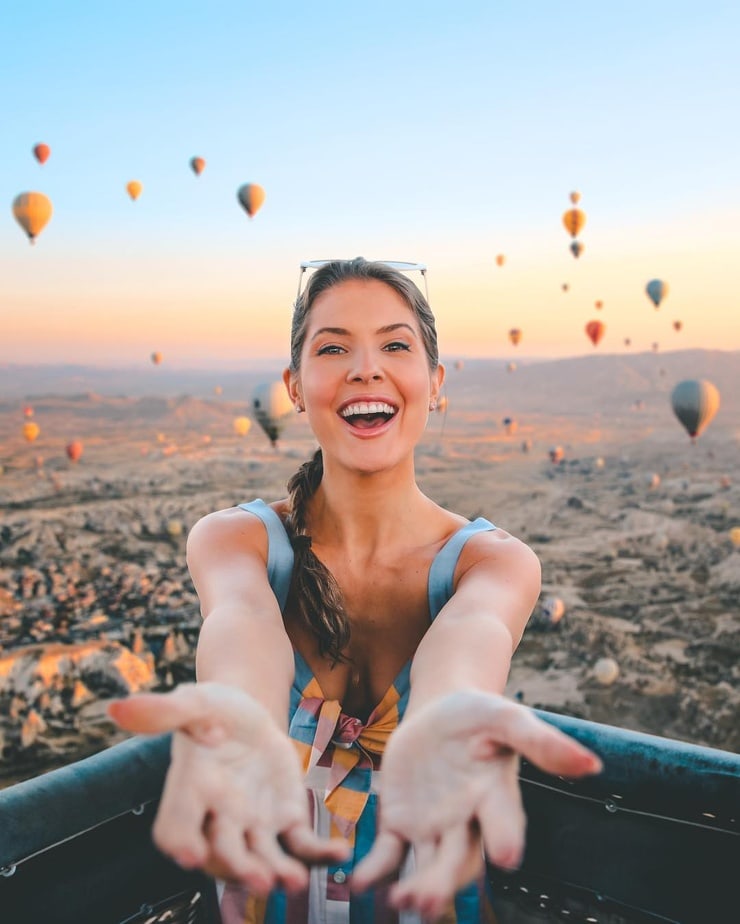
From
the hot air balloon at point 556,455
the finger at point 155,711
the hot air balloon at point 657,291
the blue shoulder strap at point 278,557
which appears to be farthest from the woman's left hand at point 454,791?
the hot air balloon at point 556,455

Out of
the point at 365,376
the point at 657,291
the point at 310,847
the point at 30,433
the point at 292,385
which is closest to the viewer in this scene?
the point at 310,847

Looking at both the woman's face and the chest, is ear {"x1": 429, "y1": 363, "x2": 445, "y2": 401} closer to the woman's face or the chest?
the woman's face

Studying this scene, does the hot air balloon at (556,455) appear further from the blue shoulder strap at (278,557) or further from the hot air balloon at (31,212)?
the blue shoulder strap at (278,557)

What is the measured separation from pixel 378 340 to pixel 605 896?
1714mm

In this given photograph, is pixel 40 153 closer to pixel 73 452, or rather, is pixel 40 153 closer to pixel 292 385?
pixel 73 452

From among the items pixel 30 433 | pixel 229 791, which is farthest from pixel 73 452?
pixel 229 791

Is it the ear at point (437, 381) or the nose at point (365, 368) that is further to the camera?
the ear at point (437, 381)

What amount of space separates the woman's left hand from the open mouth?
996 mm

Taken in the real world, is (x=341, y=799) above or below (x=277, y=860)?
below

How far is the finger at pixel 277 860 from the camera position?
944mm

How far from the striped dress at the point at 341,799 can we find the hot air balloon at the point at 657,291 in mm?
29101

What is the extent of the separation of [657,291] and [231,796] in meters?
30.3

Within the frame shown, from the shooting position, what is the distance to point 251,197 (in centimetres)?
2519

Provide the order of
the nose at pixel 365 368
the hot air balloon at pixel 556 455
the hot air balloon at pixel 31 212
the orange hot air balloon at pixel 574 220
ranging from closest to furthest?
the nose at pixel 365 368 → the hot air balloon at pixel 31 212 → the orange hot air balloon at pixel 574 220 → the hot air balloon at pixel 556 455
